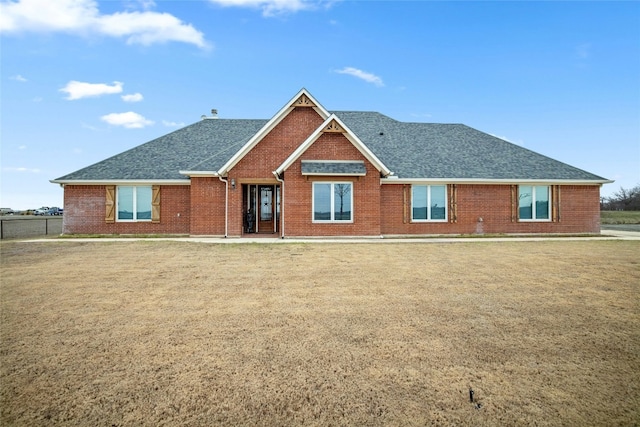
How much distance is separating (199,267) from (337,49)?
15.5 metres

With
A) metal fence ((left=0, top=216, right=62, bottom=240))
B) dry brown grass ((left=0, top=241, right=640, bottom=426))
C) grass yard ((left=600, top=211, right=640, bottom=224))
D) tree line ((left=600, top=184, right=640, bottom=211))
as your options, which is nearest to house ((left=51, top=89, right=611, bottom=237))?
metal fence ((left=0, top=216, right=62, bottom=240))

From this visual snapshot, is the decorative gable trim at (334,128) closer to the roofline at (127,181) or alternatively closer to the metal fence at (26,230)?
the roofline at (127,181)

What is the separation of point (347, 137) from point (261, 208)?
6.34 m

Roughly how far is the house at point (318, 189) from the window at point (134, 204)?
5 centimetres

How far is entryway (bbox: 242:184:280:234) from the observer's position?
18.8 meters

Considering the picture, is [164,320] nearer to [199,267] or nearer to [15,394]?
[15,394]

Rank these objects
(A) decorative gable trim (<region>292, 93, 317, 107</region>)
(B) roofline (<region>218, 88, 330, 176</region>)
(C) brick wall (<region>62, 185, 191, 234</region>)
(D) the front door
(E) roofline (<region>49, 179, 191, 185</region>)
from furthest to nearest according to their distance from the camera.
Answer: (D) the front door
(C) brick wall (<region>62, 185, 191, 234</region>)
(E) roofline (<region>49, 179, 191, 185</region>)
(A) decorative gable trim (<region>292, 93, 317, 107</region>)
(B) roofline (<region>218, 88, 330, 176</region>)

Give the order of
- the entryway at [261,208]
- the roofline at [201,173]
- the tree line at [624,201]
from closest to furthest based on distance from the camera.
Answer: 1. the roofline at [201,173]
2. the entryway at [261,208]
3. the tree line at [624,201]

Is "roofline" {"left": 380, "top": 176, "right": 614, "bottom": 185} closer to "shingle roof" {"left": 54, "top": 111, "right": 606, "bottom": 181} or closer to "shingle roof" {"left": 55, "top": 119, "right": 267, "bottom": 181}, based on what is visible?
"shingle roof" {"left": 54, "top": 111, "right": 606, "bottom": 181}

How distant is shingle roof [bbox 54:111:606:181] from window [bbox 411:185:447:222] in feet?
2.31

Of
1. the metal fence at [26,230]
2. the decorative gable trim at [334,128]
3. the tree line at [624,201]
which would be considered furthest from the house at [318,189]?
the tree line at [624,201]

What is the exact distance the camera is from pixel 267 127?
17.1 m

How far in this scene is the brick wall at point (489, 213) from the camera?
17875mm

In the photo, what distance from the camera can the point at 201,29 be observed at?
44.6ft
